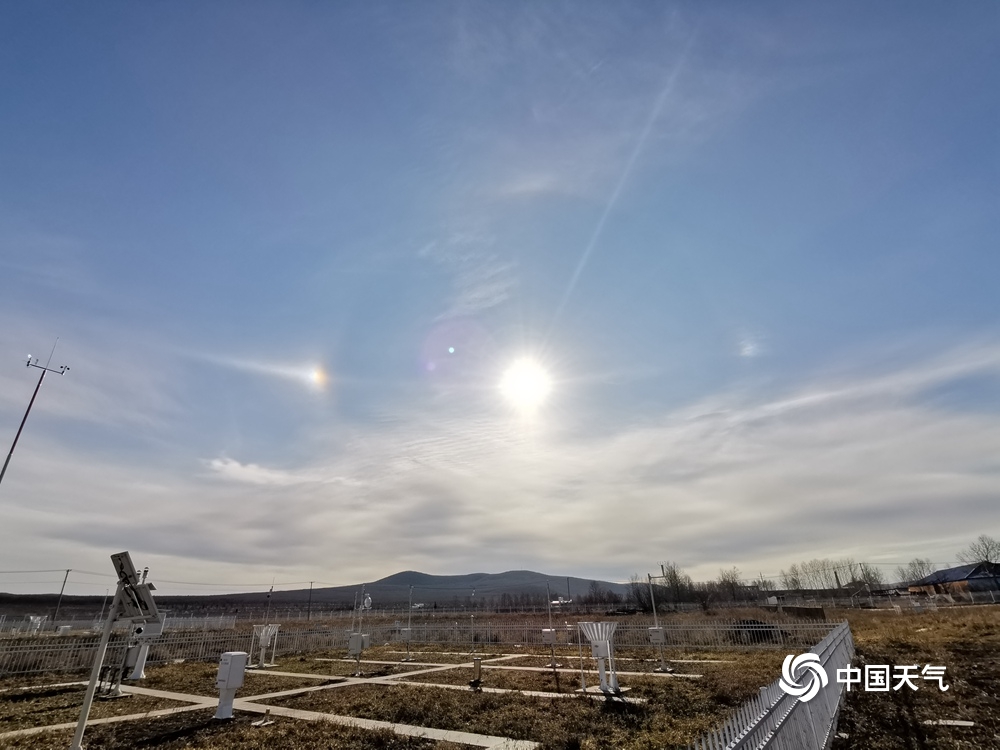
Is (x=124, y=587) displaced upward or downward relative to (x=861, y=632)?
upward

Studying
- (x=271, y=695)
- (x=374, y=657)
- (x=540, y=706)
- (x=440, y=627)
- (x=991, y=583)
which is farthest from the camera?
(x=991, y=583)

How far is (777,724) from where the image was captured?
18.5ft

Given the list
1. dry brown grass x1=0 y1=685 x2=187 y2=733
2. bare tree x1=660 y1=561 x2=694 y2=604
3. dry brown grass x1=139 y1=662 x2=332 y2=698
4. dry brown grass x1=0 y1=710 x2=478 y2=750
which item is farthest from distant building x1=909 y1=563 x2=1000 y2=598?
dry brown grass x1=0 y1=685 x2=187 y2=733

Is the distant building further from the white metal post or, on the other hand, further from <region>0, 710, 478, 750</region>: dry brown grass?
the white metal post

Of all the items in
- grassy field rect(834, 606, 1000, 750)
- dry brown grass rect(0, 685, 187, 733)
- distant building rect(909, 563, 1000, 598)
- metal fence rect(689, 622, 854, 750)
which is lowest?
dry brown grass rect(0, 685, 187, 733)

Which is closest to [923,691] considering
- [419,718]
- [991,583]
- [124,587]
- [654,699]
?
[654,699]

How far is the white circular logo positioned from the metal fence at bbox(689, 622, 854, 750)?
0.35 feet

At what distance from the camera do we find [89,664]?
78.9 feet

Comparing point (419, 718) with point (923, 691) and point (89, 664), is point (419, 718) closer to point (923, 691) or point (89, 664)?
point (923, 691)

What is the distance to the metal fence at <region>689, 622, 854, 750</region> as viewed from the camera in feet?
15.6

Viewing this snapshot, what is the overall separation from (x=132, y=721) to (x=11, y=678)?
13.9 meters

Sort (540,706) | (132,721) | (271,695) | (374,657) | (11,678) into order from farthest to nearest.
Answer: (374,657) < (11,678) < (271,695) < (540,706) < (132,721)

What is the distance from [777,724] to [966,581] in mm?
112039

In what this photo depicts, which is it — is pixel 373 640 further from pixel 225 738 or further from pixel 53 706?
pixel 225 738
